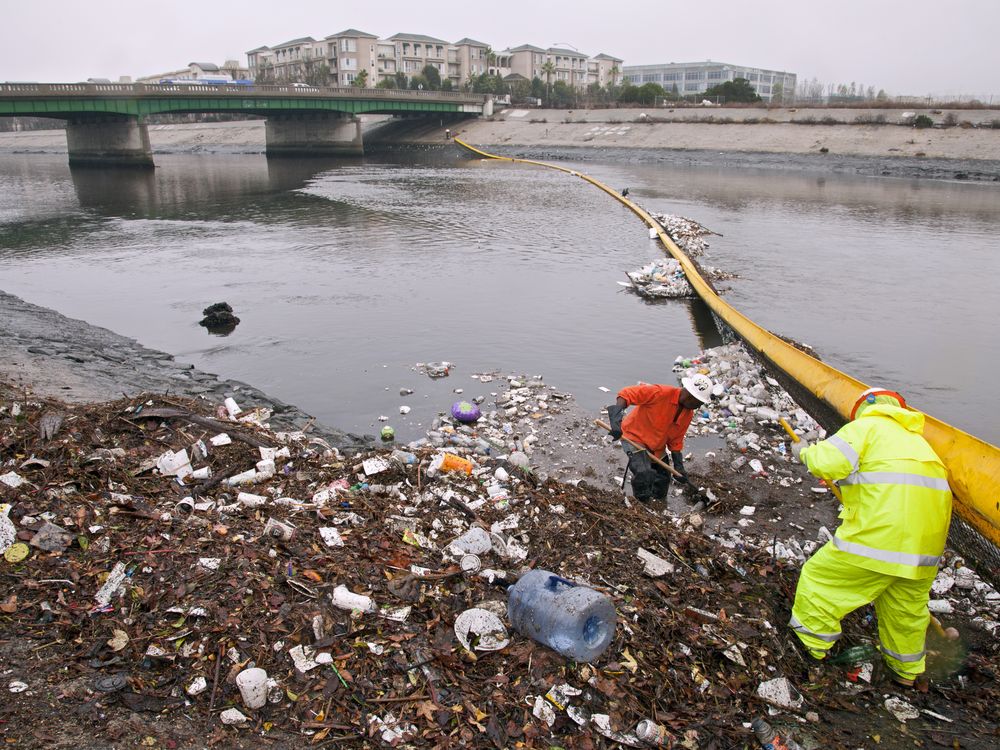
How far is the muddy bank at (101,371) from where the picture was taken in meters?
7.88

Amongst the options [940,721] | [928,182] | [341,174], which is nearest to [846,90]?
[928,182]

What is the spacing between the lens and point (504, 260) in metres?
17.7

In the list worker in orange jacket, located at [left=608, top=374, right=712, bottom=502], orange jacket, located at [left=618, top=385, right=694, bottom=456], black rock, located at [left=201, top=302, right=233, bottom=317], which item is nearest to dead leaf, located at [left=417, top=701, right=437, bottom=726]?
worker in orange jacket, located at [left=608, top=374, right=712, bottom=502]

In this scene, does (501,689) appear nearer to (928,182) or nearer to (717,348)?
(717,348)

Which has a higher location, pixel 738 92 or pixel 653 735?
pixel 738 92

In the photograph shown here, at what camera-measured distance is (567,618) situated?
3656 millimetres

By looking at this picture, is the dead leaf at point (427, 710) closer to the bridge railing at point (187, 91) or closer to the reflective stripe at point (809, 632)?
the reflective stripe at point (809, 632)

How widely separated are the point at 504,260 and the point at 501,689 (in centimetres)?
1491

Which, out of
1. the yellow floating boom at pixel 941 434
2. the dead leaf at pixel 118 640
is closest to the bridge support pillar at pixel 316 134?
the yellow floating boom at pixel 941 434

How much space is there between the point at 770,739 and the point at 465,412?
16.8 ft

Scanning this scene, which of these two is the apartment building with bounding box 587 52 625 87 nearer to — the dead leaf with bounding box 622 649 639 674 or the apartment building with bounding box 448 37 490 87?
the apartment building with bounding box 448 37 490 87

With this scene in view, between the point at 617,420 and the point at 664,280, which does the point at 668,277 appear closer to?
the point at 664,280

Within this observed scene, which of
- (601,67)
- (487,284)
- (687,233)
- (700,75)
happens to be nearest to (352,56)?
(601,67)

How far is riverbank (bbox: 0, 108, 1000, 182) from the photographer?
138 ft
